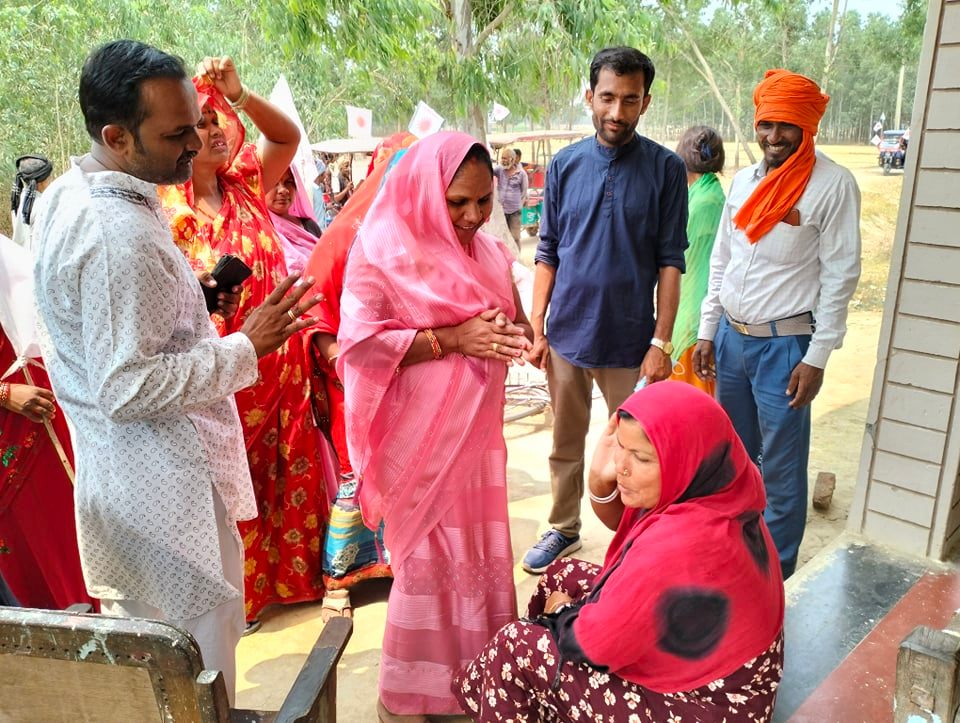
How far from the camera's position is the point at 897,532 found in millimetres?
2822

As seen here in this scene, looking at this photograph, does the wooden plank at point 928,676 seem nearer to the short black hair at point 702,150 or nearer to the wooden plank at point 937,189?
the wooden plank at point 937,189

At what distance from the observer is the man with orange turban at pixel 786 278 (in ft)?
8.59

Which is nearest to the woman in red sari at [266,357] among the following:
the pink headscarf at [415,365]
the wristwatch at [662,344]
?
the pink headscarf at [415,365]

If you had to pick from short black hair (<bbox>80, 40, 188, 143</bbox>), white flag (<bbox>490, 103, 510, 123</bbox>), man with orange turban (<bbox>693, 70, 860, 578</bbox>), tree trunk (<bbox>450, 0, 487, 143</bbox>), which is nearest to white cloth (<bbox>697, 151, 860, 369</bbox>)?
man with orange turban (<bbox>693, 70, 860, 578</bbox>)

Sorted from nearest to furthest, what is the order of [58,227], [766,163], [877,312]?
[58,227] → [766,163] → [877,312]

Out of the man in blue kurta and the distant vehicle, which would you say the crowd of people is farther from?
the distant vehicle

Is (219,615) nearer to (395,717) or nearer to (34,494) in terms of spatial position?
(395,717)

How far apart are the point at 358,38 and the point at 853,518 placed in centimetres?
885

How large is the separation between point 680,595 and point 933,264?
1677 millimetres

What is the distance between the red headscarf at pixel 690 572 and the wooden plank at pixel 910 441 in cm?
136

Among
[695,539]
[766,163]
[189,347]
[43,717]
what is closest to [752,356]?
[766,163]

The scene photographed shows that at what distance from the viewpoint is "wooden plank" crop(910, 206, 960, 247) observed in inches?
97.8

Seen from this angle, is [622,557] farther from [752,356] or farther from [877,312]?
[877,312]

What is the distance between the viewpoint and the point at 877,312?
927cm
